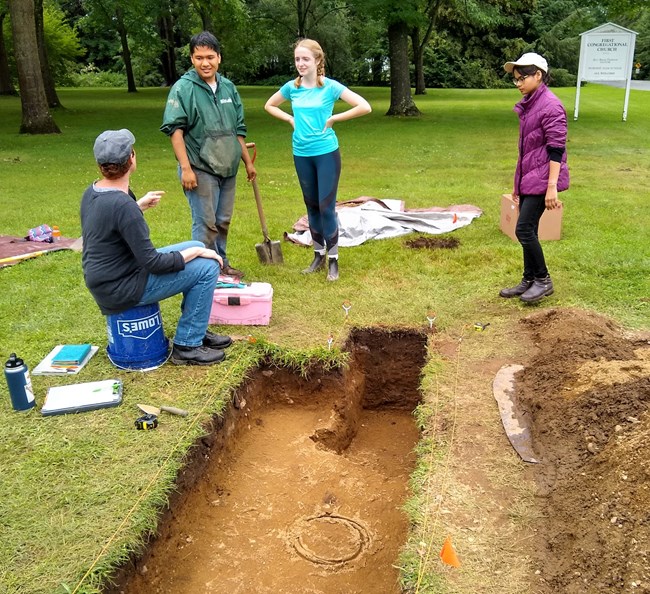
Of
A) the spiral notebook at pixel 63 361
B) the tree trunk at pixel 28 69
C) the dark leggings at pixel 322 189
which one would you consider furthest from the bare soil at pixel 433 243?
the tree trunk at pixel 28 69

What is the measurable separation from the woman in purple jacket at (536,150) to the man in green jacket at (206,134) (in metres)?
2.35

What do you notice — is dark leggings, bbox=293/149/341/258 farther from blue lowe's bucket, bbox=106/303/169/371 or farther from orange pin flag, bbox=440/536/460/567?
orange pin flag, bbox=440/536/460/567

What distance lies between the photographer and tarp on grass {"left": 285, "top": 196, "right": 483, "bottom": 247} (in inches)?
301

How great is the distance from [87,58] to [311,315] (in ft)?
178

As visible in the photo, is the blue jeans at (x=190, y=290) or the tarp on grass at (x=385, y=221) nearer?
the blue jeans at (x=190, y=290)

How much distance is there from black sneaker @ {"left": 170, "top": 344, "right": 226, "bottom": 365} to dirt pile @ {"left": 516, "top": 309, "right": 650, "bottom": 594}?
2107 millimetres

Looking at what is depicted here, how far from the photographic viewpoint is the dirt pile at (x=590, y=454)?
2645mm

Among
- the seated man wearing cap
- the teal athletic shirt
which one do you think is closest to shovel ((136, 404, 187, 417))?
the seated man wearing cap

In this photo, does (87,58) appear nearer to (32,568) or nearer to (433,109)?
(433,109)

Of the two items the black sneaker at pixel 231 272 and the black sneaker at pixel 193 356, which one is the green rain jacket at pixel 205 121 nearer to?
the black sneaker at pixel 231 272

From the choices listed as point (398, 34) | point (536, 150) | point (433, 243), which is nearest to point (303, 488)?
point (536, 150)

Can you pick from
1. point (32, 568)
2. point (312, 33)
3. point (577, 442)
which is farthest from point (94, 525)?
point (312, 33)

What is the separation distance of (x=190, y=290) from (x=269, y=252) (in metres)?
2.34

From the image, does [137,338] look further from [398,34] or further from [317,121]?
[398,34]
